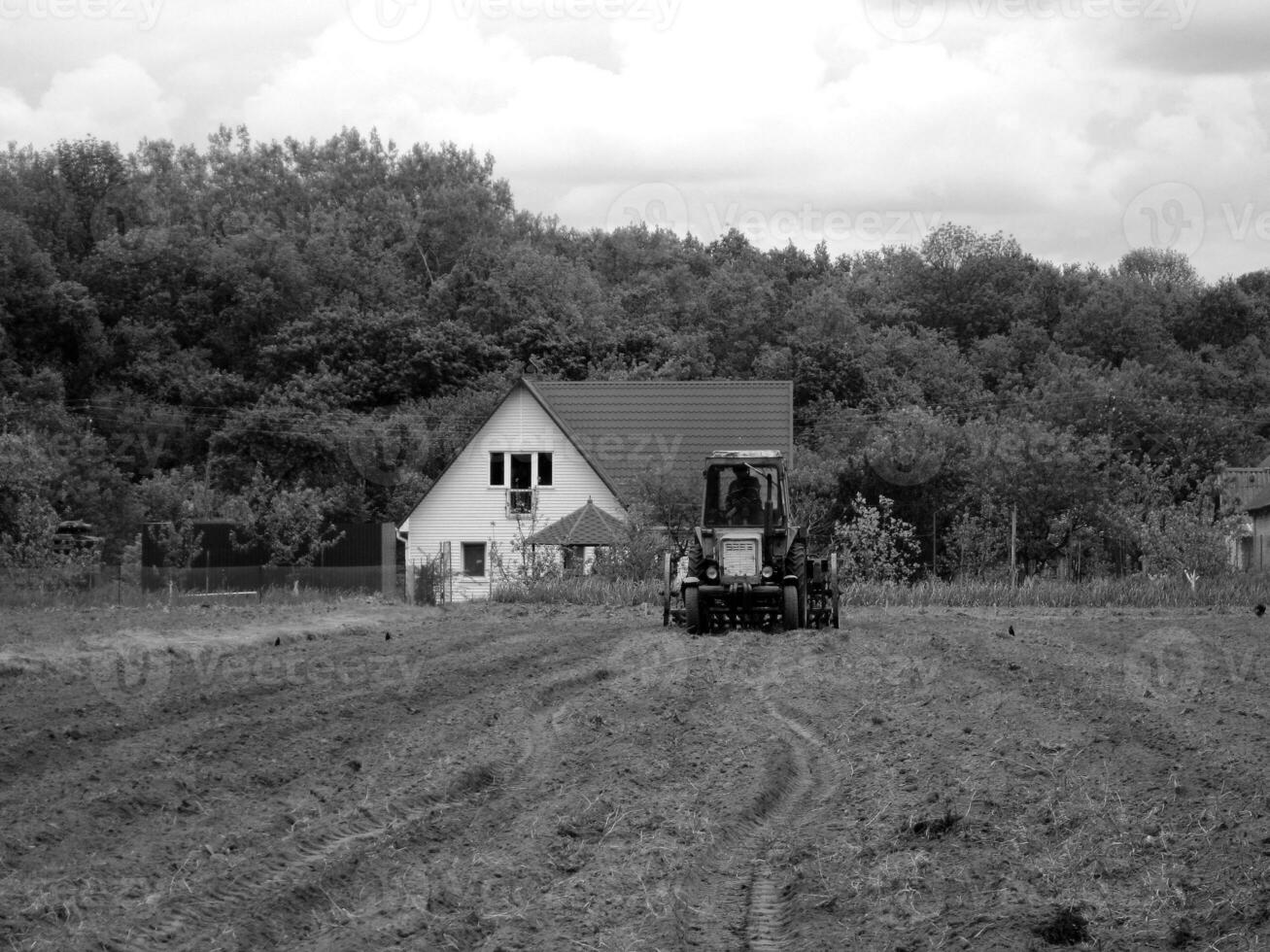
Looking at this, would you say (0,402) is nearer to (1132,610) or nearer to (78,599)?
(78,599)

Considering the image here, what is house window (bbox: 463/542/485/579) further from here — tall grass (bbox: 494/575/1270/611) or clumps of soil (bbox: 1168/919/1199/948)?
clumps of soil (bbox: 1168/919/1199/948)

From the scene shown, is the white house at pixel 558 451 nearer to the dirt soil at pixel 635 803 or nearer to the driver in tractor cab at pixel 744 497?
the driver in tractor cab at pixel 744 497

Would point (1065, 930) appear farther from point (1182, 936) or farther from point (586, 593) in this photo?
point (586, 593)

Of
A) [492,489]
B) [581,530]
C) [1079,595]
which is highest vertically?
[492,489]

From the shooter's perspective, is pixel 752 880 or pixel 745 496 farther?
pixel 745 496

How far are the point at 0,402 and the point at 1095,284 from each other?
5030 cm

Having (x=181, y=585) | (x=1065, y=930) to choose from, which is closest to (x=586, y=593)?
(x=181, y=585)

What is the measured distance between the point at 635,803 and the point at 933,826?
1811 mm

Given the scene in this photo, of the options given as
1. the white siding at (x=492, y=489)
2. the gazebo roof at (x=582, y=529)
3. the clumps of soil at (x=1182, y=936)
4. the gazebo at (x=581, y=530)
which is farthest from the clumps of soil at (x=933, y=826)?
the white siding at (x=492, y=489)

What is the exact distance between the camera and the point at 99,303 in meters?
58.6

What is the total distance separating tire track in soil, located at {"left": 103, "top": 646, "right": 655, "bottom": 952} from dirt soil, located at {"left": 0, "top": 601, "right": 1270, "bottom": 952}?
0.03m

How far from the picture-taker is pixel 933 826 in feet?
26.8

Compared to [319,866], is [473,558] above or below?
above

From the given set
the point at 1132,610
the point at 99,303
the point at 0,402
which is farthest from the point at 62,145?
the point at 1132,610
